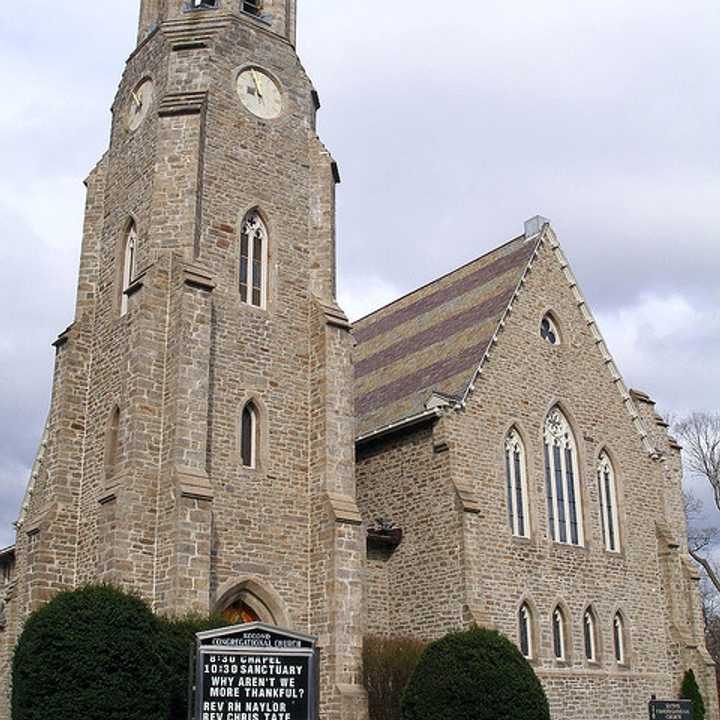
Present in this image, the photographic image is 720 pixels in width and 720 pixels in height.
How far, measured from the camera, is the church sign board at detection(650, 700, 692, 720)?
24.7 meters

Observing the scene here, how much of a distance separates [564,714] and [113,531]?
12489mm

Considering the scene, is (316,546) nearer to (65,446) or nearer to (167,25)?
(65,446)

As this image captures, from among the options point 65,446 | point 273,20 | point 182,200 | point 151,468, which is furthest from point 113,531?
point 273,20

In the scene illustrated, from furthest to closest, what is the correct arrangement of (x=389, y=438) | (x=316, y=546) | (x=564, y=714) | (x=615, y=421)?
1. (x=615, y=421)
2. (x=389, y=438)
3. (x=564, y=714)
4. (x=316, y=546)

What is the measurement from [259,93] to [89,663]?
1506 cm

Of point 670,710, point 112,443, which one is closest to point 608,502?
point 670,710

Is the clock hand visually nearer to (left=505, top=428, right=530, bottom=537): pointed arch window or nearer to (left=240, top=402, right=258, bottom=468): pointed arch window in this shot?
(left=240, top=402, right=258, bottom=468): pointed arch window

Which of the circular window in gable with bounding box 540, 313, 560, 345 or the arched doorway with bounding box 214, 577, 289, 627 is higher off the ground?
the circular window in gable with bounding box 540, 313, 560, 345

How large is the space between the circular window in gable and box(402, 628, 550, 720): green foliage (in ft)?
35.5

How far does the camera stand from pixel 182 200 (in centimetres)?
2400

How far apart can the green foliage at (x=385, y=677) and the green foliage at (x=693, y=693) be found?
10.7 m

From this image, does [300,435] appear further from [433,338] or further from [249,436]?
[433,338]

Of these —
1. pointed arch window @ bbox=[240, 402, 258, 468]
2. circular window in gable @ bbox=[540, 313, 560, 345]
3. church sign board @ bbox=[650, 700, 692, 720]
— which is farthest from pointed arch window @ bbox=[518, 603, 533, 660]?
pointed arch window @ bbox=[240, 402, 258, 468]

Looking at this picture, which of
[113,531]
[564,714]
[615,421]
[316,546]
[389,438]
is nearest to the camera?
[113,531]
